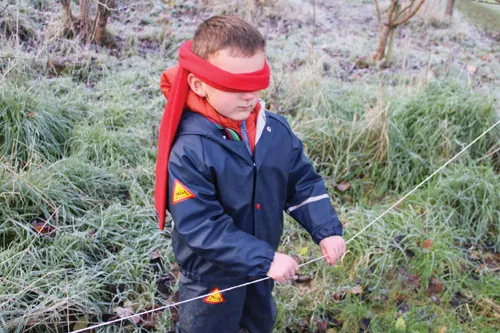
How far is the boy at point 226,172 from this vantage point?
1.69m

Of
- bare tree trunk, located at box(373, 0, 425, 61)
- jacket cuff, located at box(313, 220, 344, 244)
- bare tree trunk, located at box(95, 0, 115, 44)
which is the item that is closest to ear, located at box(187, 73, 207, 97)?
jacket cuff, located at box(313, 220, 344, 244)

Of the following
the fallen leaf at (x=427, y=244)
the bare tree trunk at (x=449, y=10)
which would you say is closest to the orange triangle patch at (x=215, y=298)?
the fallen leaf at (x=427, y=244)

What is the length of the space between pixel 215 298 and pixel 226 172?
569mm

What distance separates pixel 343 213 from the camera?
353cm

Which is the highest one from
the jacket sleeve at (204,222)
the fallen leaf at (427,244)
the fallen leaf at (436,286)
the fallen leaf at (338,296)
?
the jacket sleeve at (204,222)

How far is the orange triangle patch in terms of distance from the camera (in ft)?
6.47

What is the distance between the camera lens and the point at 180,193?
1.72 metres

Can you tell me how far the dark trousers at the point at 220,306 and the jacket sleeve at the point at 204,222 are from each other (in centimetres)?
28

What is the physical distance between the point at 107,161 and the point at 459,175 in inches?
107

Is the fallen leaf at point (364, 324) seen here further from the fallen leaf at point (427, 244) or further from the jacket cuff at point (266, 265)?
the jacket cuff at point (266, 265)

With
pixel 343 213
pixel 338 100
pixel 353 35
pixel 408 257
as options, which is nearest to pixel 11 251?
pixel 343 213

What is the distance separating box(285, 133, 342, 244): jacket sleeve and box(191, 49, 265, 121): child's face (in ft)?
1.15

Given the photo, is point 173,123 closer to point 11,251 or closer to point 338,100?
point 11,251

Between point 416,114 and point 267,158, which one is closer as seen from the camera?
point 267,158
